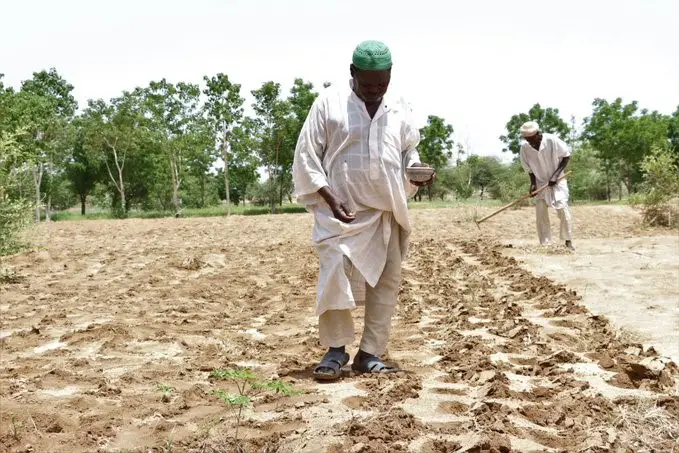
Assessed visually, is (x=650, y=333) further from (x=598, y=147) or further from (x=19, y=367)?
(x=598, y=147)

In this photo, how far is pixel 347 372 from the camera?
3.51 m

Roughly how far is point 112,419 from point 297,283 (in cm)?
463

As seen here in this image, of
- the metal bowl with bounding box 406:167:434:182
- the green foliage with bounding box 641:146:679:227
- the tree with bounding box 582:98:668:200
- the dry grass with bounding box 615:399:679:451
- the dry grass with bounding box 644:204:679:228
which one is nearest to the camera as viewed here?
the dry grass with bounding box 615:399:679:451

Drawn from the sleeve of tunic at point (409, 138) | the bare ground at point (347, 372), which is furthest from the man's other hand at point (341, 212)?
the bare ground at point (347, 372)

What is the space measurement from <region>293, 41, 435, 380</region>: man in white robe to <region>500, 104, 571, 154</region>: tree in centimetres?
4001

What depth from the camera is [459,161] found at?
42.1m

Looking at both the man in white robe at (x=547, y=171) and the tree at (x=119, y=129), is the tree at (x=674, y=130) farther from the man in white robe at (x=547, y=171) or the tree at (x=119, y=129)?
the man in white robe at (x=547, y=171)

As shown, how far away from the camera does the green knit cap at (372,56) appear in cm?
334

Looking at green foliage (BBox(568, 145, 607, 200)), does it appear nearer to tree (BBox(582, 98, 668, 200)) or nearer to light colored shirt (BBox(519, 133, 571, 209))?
tree (BBox(582, 98, 668, 200))

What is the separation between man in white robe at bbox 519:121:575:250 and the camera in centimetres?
905

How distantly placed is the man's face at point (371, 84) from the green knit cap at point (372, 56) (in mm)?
32

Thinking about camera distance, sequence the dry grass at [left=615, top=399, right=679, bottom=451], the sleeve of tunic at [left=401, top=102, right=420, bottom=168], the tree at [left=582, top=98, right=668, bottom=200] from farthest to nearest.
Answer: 1. the tree at [left=582, top=98, right=668, bottom=200]
2. the sleeve of tunic at [left=401, top=102, right=420, bottom=168]
3. the dry grass at [left=615, top=399, right=679, bottom=451]

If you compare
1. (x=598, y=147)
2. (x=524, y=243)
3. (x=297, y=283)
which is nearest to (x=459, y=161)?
(x=598, y=147)

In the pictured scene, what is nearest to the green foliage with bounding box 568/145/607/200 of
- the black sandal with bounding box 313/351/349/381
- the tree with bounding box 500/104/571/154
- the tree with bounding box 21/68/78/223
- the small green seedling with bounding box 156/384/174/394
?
the tree with bounding box 500/104/571/154
